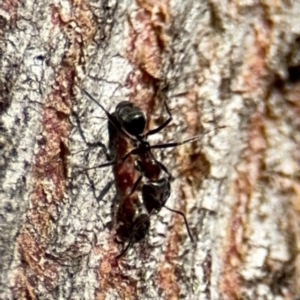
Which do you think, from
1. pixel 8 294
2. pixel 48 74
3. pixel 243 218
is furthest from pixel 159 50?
pixel 8 294

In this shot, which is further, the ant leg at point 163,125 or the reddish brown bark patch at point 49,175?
the ant leg at point 163,125

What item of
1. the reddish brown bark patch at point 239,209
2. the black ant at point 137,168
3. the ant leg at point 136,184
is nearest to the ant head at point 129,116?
the black ant at point 137,168

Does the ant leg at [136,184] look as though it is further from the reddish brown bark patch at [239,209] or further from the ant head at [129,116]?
the reddish brown bark patch at [239,209]

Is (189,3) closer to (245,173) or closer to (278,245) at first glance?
(245,173)

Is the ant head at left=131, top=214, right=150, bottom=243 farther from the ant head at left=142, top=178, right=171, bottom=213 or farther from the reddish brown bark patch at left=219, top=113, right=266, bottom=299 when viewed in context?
the reddish brown bark patch at left=219, top=113, right=266, bottom=299

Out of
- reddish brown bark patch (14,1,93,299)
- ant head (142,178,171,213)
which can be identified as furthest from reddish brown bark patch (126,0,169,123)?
ant head (142,178,171,213)

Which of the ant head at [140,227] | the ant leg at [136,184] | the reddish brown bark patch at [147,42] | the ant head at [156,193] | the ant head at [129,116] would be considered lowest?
the ant head at [140,227]

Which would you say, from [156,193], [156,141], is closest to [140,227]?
[156,193]
